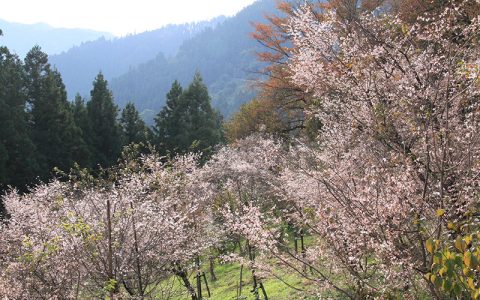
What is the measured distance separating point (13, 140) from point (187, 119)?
18898 mm

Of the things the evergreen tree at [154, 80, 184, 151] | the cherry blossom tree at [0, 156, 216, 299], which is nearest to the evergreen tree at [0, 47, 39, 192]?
the evergreen tree at [154, 80, 184, 151]

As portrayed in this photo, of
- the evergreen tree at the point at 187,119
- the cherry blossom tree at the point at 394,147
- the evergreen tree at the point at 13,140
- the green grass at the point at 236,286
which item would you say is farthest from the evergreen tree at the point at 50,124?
the cherry blossom tree at the point at 394,147

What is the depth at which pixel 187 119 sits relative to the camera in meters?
47.7

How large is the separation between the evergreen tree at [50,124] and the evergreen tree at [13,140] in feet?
5.18

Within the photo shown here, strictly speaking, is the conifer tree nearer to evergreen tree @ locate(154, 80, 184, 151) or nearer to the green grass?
evergreen tree @ locate(154, 80, 184, 151)

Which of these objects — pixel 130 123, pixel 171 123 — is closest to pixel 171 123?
pixel 171 123

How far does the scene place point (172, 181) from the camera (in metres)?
11.9

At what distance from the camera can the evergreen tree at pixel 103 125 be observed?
43.4 metres

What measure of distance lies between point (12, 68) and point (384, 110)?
3777 cm

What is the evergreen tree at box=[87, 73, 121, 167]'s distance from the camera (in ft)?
142

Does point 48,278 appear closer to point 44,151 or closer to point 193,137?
point 44,151

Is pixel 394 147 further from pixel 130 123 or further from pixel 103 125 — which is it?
pixel 130 123

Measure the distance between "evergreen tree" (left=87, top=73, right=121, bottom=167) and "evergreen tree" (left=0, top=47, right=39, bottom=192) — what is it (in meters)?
8.10

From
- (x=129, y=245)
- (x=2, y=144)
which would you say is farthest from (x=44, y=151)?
(x=129, y=245)
